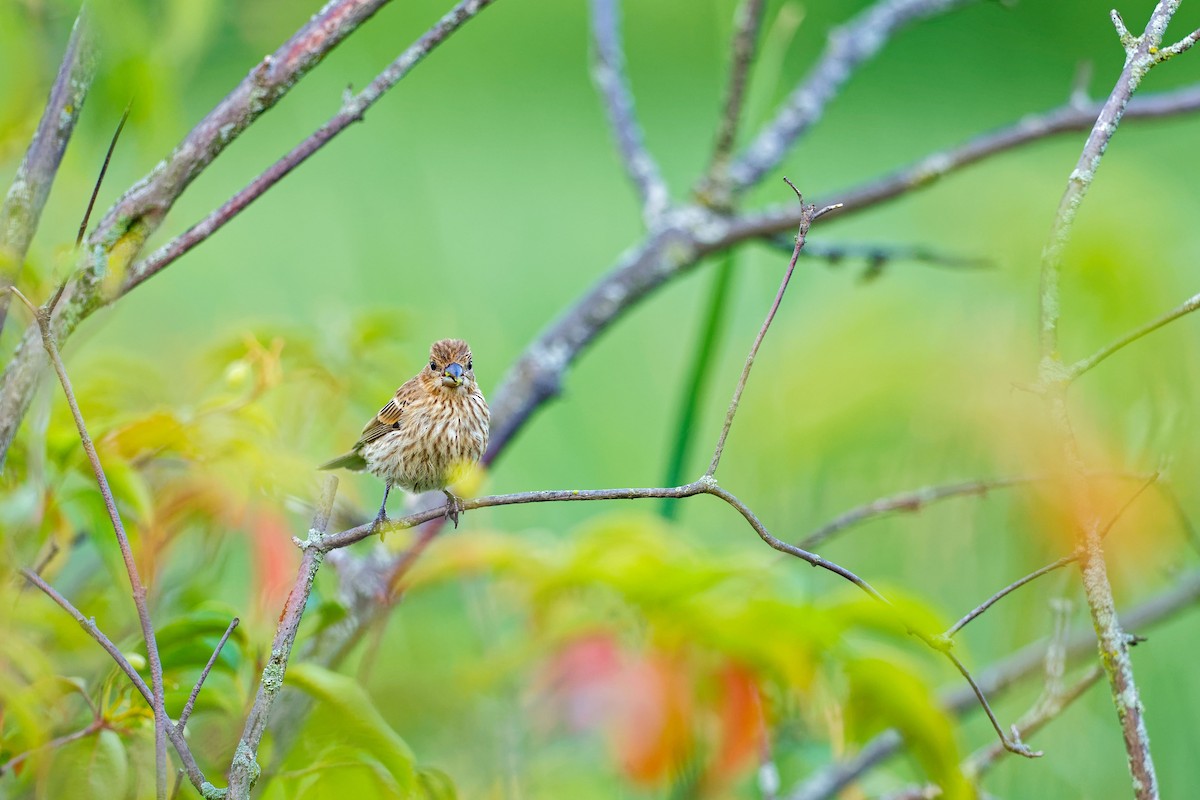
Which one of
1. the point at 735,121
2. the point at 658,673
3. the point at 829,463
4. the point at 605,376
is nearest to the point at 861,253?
the point at 735,121

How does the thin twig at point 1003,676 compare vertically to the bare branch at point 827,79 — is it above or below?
below

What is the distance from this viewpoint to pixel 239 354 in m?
0.83

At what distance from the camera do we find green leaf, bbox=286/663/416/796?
548 millimetres

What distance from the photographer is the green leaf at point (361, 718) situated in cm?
55

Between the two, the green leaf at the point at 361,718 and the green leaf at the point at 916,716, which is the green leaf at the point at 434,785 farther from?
the green leaf at the point at 916,716

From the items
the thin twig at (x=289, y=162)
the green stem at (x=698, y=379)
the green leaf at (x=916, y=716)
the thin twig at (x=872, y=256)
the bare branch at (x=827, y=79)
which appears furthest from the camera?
the bare branch at (x=827, y=79)

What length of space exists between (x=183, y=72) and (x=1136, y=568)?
823 mm

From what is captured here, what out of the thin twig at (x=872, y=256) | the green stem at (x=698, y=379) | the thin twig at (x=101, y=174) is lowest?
the thin twig at (x=101, y=174)

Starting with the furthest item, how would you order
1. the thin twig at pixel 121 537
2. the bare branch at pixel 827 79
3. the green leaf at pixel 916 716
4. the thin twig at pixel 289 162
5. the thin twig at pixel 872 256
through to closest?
the bare branch at pixel 827 79 < the thin twig at pixel 872 256 < the green leaf at pixel 916 716 < the thin twig at pixel 289 162 < the thin twig at pixel 121 537

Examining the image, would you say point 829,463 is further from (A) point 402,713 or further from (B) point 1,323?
(B) point 1,323

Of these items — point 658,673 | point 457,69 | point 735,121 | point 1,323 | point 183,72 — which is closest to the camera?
point 1,323

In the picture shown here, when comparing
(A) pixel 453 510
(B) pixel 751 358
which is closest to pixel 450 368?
(A) pixel 453 510

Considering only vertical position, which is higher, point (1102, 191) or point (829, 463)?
point (1102, 191)

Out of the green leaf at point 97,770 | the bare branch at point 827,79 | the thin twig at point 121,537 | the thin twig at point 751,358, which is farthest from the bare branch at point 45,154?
the bare branch at point 827,79
